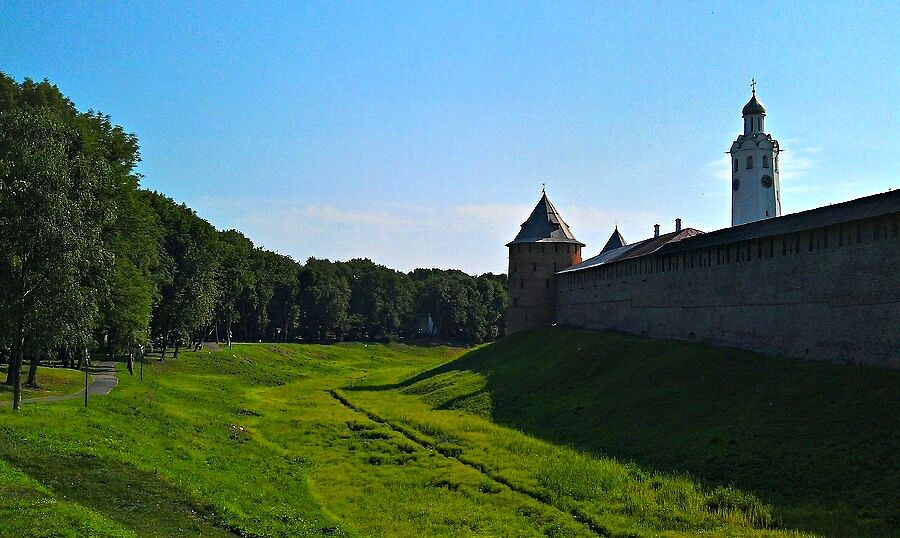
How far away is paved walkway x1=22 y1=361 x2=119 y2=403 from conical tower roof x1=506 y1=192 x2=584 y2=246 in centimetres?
3456

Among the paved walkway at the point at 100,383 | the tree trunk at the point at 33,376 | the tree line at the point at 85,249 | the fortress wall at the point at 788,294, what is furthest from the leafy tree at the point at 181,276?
the fortress wall at the point at 788,294

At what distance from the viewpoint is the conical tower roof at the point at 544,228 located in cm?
6625

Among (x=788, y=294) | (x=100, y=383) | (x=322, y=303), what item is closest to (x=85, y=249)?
(x=100, y=383)

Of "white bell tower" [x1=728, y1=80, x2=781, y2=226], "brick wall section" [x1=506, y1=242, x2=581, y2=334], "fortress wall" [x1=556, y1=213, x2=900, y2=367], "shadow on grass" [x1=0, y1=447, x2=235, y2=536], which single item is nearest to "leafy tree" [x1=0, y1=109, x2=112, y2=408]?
"shadow on grass" [x1=0, y1=447, x2=235, y2=536]

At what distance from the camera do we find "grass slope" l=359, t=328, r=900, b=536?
17609mm

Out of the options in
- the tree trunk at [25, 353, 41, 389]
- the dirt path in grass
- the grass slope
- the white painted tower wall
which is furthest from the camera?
the white painted tower wall

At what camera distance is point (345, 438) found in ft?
99.9

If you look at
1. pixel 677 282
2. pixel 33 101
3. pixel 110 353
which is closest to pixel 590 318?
pixel 677 282

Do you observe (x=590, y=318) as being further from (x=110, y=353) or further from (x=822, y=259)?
(x=110, y=353)

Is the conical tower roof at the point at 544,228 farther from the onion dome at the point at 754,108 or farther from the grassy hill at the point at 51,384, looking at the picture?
the grassy hill at the point at 51,384

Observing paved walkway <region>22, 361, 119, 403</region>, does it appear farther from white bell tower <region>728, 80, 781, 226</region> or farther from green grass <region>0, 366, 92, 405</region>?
white bell tower <region>728, 80, 781, 226</region>

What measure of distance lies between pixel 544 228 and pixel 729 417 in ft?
142

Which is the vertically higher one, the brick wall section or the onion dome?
the onion dome

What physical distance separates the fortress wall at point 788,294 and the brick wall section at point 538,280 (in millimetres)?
18798
